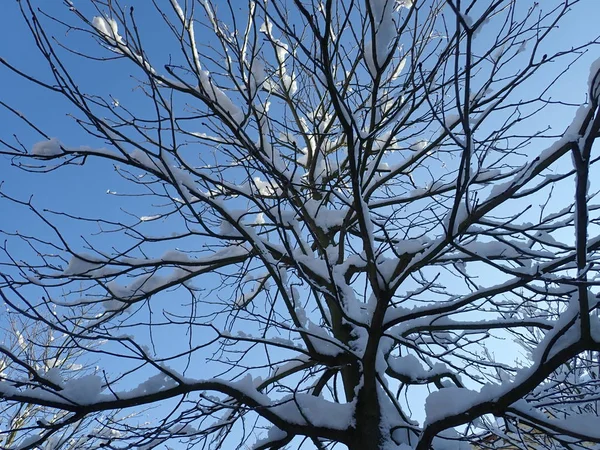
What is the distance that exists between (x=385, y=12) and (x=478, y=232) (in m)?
1.05

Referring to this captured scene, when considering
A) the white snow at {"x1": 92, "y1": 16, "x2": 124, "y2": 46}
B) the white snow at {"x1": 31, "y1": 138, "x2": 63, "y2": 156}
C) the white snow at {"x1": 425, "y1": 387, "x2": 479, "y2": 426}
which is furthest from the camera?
the white snow at {"x1": 92, "y1": 16, "x2": 124, "y2": 46}

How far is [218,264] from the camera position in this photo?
3.11m

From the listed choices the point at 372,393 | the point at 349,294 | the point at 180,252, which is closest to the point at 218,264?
the point at 180,252

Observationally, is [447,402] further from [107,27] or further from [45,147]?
[107,27]

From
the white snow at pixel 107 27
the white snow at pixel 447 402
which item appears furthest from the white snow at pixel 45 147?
the white snow at pixel 447 402

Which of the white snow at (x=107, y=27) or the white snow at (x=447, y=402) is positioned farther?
the white snow at (x=107, y=27)

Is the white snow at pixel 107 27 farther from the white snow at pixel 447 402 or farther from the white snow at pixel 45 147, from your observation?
the white snow at pixel 447 402

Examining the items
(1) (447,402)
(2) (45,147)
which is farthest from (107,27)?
(1) (447,402)

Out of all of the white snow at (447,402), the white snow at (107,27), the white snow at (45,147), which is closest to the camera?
the white snow at (447,402)

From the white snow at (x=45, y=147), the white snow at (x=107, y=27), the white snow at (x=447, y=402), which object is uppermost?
the white snow at (x=107, y=27)

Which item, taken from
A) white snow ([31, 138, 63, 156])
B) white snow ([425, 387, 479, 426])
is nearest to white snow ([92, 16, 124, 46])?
white snow ([31, 138, 63, 156])

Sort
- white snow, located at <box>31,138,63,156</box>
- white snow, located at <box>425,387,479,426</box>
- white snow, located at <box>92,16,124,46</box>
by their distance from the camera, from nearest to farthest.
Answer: white snow, located at <box>425,387,479,426</box> < white snow, located at <box>31,138,63,156</box> < white snow, located at <box>92,16,124,46</box>

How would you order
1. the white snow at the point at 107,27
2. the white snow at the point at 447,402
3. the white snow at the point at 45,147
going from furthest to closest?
1. the white snow at the point at 107,27
2. the white snow at the point at 45,147
3. the white snow at the point at 447,402

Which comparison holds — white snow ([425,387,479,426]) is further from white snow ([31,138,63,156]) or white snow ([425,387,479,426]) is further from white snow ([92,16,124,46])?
white snow ([92,16,124,46])
